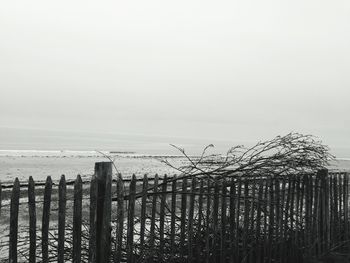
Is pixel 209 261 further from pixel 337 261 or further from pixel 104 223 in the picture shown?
pixel 337 261

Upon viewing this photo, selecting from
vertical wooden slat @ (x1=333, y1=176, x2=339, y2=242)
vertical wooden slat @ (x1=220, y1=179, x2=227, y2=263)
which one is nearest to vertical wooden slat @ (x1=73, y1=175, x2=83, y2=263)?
vertical wooden slat @ (x1=220, y1=179, x2=227, y2=263)

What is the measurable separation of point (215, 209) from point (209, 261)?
0.70 meters

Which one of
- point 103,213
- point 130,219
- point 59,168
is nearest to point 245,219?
point 130,219

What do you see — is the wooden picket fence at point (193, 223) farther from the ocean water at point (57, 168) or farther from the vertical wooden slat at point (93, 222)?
the ocean water at point (57, 168)

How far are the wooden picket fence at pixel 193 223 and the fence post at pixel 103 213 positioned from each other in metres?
0.01

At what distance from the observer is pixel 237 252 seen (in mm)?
5797

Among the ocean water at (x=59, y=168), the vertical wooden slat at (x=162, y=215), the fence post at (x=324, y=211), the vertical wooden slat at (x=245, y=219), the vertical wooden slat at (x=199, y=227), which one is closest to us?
the vertical wooden slat at (x=162, y=215)

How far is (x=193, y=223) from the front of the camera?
19.2 feet

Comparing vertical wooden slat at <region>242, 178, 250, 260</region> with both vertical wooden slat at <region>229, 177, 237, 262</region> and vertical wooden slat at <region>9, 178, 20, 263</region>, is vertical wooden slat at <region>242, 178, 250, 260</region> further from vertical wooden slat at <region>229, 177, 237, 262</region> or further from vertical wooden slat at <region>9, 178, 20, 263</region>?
vertical wooden slat at <region>9, 178, 20, 263</region>

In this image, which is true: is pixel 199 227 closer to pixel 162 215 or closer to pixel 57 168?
pixel 162 215

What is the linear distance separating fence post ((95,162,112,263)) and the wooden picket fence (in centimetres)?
1

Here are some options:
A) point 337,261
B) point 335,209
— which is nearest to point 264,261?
point 337,261

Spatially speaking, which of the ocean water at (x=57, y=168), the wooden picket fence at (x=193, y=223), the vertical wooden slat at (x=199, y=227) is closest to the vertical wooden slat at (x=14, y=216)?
the wooden picket fence at (x=193, y=223)

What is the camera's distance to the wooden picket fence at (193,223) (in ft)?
13.5
